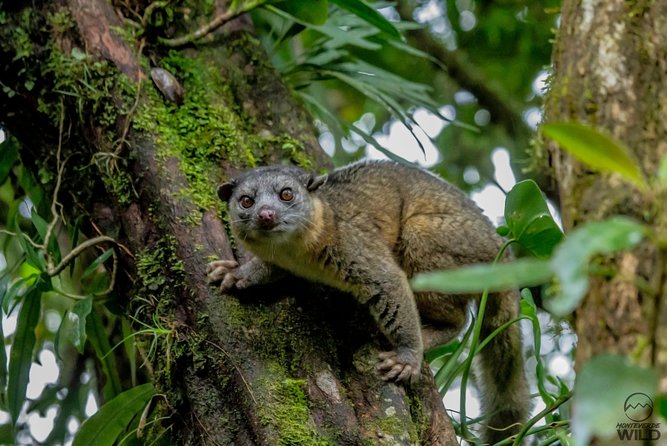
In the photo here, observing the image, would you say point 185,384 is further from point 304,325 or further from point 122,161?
point 122,161

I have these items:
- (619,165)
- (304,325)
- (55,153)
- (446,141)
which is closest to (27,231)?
(55,153)

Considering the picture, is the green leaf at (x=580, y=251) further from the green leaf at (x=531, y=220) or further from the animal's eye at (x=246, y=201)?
the animal's eye at (x=246, y=201)

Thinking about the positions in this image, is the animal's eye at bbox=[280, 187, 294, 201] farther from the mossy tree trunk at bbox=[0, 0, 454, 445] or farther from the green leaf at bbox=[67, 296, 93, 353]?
the green leaf at bbox=[67, 296, 93, 353]

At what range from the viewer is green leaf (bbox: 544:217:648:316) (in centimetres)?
152

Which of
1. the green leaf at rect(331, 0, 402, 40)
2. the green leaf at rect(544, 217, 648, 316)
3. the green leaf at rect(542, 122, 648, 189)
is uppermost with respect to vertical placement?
the green leaf at rect(331, 0, 402, 40)

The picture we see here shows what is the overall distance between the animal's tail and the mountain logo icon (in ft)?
9.41

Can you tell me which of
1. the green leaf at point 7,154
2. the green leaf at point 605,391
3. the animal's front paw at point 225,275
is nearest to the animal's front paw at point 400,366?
the animal's front paw at point 225,275

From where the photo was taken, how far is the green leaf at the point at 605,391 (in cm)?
150

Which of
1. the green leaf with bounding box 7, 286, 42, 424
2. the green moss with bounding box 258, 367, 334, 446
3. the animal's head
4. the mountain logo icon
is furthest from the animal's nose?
the mountain logo icon

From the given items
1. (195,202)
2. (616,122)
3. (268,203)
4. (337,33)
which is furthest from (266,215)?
(616,122)

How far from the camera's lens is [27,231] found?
19.6 feet

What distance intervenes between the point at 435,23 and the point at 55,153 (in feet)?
16.5

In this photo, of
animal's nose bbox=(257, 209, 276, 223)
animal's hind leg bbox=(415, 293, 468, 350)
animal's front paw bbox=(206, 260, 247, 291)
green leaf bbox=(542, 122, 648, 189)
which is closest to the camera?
green leaf bbox=(542, 122, 648, 189)

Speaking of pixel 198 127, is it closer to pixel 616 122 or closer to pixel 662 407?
pixel 616 122
